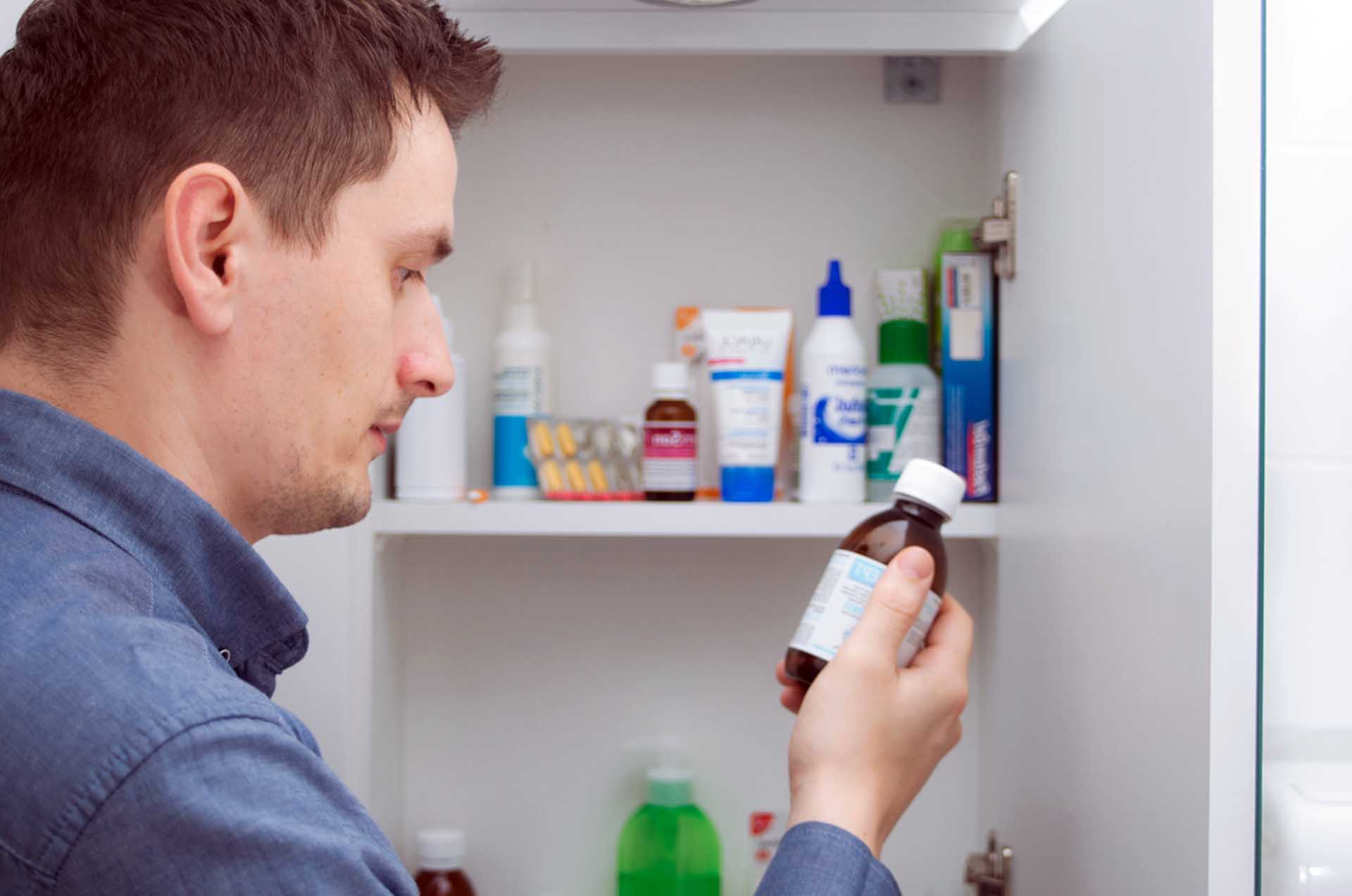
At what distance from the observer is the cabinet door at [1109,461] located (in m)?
0.66

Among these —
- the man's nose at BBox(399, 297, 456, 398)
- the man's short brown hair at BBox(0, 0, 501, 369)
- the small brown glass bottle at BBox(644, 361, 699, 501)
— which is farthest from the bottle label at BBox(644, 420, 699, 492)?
the man's short brown hair at BBox(0, 0, 501, 369)

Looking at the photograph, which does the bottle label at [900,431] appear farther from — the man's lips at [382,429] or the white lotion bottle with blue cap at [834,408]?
the man's lips at [382,429]

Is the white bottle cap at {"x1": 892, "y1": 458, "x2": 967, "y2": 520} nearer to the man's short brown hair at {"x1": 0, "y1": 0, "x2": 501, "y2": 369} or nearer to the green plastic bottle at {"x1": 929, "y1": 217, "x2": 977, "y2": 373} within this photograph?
the green plastic bottle at {"x1": 929, "y1": 217, "x2": 977, "y2": 373}

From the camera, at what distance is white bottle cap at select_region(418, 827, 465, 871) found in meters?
1.12

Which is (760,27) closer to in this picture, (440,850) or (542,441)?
(542,441)

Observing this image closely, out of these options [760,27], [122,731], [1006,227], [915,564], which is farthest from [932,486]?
[122,731]

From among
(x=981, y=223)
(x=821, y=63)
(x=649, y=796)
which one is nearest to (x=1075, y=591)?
(x=981, y=223)

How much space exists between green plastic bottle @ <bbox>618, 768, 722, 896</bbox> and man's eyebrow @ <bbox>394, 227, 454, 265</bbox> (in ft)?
2.05

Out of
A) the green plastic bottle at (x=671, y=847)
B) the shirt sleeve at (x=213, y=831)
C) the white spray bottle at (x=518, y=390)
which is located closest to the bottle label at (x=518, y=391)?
the white spray bottle at (x=518, y=390)

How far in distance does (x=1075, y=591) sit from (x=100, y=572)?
2.06 feet

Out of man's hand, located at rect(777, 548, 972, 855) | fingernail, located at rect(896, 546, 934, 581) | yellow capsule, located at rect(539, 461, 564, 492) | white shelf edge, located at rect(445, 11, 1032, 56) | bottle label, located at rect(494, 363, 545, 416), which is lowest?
man's hand, located at rect(777, 548, 972, 855)

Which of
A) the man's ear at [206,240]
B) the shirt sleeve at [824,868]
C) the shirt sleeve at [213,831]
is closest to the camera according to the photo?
the shirt sleeve at [213,831]

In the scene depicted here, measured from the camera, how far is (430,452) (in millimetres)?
1078

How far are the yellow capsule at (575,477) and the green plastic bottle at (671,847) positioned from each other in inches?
11.0
